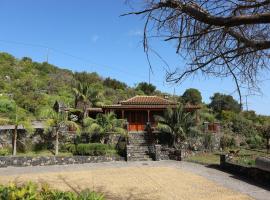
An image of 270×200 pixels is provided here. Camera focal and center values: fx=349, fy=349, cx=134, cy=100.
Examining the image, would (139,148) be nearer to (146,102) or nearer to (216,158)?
(216,158)

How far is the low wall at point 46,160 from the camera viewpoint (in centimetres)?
2297

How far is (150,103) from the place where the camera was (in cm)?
3459

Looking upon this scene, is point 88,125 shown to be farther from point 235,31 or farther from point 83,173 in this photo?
point 235,31

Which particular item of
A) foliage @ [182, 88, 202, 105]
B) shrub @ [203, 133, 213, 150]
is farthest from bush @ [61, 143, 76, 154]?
foliage @ [182, 88, 202, 105]

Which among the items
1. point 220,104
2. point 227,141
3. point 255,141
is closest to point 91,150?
point 227,141

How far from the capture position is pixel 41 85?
50.4 meters

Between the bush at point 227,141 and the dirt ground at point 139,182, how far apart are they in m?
10.9

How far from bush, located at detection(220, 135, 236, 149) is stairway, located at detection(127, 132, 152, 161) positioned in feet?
21.7

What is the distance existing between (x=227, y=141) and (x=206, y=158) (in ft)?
20.4

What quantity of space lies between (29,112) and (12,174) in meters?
19.9

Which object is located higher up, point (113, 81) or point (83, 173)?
point (113, 81)

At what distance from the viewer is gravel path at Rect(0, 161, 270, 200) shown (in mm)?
14344

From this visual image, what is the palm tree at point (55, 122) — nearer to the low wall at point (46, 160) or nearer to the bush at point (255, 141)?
the low wall at point (46, 160)

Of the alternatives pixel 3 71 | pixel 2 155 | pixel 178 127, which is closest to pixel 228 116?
pixel 178 127
